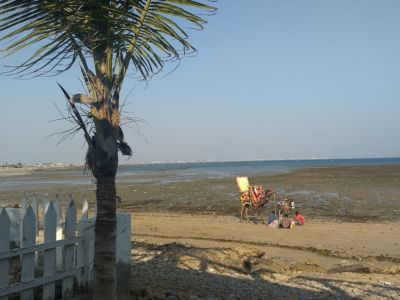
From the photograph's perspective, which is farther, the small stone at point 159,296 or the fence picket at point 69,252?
the small stone at point 159,296

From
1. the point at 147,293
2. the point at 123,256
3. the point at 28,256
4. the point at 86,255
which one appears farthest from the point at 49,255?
the point at 147,293

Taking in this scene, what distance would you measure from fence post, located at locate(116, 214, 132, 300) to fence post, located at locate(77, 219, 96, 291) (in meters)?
0.42

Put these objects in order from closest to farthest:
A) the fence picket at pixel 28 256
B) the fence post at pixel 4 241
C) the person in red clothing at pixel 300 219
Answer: the fence post at pixel 4 241 → the fence picket at pixel 28 256 → the person in red clothing at pixel 300 219

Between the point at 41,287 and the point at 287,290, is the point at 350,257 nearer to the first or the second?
the point at 287,290

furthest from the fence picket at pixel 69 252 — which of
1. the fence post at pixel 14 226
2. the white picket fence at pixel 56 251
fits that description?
the fence post at pixel 14 226

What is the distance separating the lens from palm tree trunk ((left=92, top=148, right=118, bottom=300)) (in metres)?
3.40

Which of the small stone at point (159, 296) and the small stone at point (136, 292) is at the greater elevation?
the small stone at point (159, 296)

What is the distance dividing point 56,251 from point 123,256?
2.89ft

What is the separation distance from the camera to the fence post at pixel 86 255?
4512 millimetres

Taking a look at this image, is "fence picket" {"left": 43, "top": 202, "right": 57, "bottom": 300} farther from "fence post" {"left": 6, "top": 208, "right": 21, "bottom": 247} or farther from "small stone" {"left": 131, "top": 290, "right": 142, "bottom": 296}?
"fence post" {"left": 6, "top": 208, "right": 21, "bottom": 247}

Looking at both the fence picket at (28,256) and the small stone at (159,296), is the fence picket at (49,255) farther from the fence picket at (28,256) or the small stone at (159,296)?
the small stone at (159,296)

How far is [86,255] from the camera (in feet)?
14.9

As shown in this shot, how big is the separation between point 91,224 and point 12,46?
2294mm

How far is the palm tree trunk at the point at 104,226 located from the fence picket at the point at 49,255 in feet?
3.35
